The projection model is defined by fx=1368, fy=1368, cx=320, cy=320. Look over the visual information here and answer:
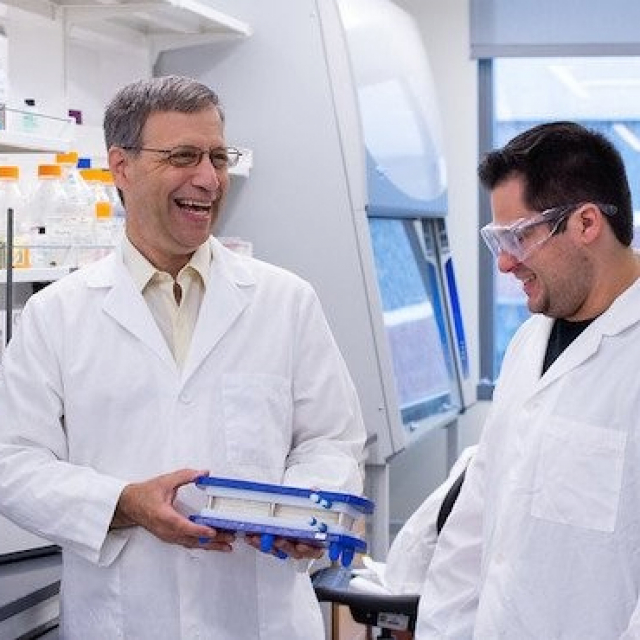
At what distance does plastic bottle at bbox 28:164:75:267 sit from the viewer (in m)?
2.69

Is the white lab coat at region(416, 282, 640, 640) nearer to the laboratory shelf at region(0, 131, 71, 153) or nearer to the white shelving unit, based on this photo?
the laboratory shelf at region(0, 131, 71, 153)

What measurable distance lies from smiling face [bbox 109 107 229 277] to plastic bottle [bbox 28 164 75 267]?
2.19 feet

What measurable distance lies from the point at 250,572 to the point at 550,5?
3493 mm

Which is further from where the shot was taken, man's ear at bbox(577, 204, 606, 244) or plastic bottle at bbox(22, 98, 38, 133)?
plastic bottle at bbox(22, 98, 38, 133)

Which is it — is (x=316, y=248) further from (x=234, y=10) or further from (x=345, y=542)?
(x=345, y=542)

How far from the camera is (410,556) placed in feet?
8.72

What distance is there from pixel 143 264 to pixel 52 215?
0.68m

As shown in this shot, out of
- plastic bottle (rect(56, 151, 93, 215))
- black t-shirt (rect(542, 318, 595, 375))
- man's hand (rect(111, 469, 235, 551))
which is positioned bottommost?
man's hand (rect(111, 469, 235, 551))

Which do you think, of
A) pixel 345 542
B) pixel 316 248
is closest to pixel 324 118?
pixel 316 248

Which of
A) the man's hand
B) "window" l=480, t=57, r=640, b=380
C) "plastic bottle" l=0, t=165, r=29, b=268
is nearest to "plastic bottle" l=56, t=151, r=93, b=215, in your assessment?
"plastic bottle" l=0, t=165, r=29, b=268

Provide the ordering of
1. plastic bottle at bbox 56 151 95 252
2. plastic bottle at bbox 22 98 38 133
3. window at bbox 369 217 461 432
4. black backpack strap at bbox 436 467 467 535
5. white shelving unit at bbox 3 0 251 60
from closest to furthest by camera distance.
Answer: plastic bottle at bbox 22 98 38 133
black backpack strap at bbox 436 467 467 535
plastic bottle at bbox 56 151 95 252
white shelving unit at bbox 3 0 251 60
window at bbox 369 217 461 432

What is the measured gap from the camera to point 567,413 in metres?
1.87

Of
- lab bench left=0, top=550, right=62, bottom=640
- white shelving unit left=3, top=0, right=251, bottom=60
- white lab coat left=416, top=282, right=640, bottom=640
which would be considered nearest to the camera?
white lab coat left=416, top=282, right=640, bottom=640

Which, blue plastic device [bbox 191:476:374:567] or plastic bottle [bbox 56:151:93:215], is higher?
plastic bottle [bbox 56:151:93:215]
